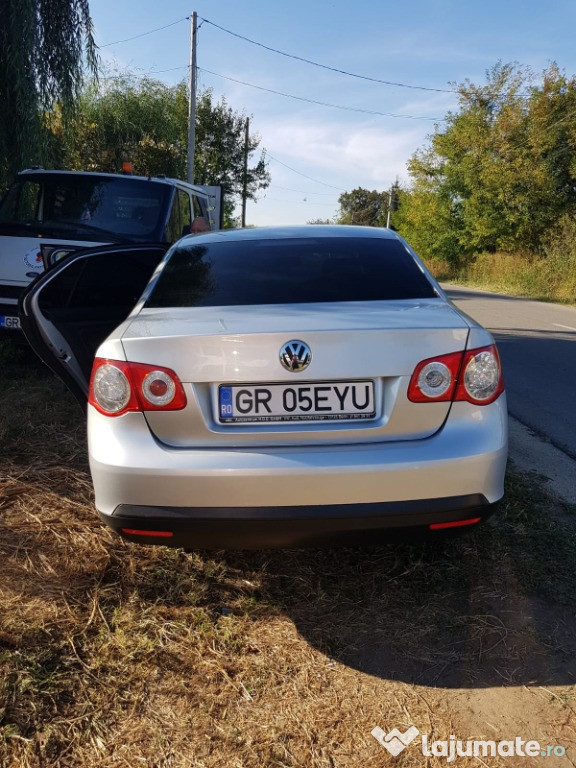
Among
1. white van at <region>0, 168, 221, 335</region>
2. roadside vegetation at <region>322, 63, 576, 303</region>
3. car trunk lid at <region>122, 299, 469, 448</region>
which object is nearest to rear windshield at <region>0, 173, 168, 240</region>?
white van at <region>0, 168, 221, 335</region>

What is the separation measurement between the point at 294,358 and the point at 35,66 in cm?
648

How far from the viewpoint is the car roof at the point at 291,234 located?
3.62 metres

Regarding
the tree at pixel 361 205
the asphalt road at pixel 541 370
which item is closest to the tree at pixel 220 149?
the asphalt road at pixel 541 370

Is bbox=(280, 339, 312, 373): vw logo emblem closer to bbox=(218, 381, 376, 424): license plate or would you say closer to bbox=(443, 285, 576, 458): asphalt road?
bbox=(218, 381, 376, 424): license plate

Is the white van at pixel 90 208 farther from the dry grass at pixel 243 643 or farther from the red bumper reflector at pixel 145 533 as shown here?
the red bumper reflector at pixel 145 533

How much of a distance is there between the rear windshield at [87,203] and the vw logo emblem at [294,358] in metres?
4.55

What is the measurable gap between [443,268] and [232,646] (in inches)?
1559

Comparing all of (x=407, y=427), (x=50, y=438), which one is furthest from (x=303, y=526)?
(x=50, y=438)

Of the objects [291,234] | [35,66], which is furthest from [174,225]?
Answer: [291,234]

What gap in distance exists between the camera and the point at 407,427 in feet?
7.92

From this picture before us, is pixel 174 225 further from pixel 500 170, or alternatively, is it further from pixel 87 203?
pixel 500 170

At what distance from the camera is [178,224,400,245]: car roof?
3.62m

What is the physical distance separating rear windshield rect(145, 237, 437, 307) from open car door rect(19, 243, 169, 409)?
30.3 inches

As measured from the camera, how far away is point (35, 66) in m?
7.13
